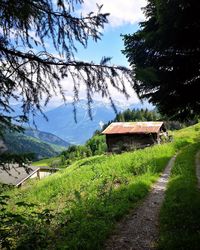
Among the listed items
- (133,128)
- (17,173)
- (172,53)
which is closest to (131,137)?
(133,128)

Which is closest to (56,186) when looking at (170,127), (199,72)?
(199,72)

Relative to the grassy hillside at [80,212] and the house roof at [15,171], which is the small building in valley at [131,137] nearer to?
the house roof at [15,171]

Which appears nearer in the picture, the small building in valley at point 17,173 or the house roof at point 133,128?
the small building in valley at point 17,173

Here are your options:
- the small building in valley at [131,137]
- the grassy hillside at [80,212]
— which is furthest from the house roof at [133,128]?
the grassy hillside at [80,212]

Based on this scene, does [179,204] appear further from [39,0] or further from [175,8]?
[39,0]

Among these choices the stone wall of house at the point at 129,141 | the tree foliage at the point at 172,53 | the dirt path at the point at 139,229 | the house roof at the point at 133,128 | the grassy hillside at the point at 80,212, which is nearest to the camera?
the grassy hillside at the point at 80,212

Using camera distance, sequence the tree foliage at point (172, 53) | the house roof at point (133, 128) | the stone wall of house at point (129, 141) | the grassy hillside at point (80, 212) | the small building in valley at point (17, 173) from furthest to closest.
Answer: the stone wall of house at point (129, 141) → the house roof at point (133, 128) → the tree foliage at point (172, 53) → the grassy hillside at point (80, 212) → the small building in valley at point (17, 173)

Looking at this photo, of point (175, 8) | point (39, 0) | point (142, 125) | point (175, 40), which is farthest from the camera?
point (142, 125)

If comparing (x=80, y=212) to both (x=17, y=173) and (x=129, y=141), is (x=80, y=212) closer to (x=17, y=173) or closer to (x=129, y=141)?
(x=129, y=141)

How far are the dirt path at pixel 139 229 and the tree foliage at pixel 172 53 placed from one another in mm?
4217

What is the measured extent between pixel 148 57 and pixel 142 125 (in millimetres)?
36941

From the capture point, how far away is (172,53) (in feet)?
40.5

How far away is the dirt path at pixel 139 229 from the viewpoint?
8.56 meters

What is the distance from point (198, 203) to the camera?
11.4 meters
